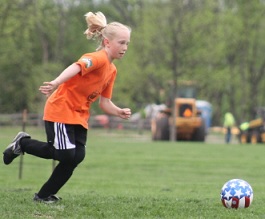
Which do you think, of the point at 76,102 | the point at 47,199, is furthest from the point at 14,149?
the point at 76,102

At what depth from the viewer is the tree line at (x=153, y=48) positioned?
45625mm

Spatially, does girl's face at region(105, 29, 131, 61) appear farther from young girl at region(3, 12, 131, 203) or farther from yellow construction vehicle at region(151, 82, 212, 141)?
yellow construction vehicle at region(151, 82, 212, 141)

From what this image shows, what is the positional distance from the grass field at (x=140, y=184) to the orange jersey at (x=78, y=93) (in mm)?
959

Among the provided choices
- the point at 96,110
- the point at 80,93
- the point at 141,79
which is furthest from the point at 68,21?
the point at 80,93

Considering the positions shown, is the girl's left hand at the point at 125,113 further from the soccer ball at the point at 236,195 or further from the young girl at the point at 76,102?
the soccer ball at the point at 236,195

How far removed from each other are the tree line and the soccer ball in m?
34.0

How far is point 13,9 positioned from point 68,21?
21122 mm

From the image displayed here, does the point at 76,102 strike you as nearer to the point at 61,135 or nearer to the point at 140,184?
the point at 61,135

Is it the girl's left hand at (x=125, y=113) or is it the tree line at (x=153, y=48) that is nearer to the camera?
the girl's left hand at (x=125, y=113)

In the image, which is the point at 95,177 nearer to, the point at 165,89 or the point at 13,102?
the point at 165,89

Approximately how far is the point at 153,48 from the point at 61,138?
134ft

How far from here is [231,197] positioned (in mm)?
8375

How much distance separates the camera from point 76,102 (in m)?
8.06

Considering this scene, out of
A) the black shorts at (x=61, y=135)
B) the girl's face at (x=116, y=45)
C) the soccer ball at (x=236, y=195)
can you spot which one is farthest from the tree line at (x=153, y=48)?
the black shorts at (x=61, y=135)
